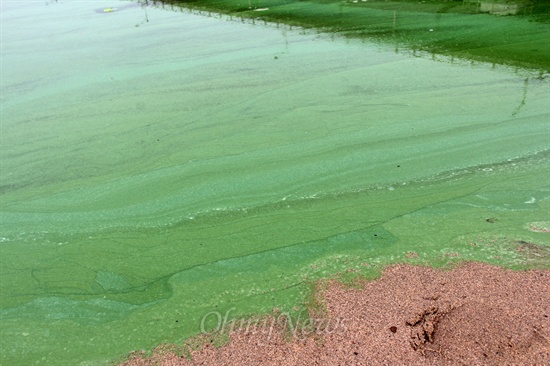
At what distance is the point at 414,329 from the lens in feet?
6.27

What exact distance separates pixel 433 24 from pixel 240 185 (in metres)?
4.67

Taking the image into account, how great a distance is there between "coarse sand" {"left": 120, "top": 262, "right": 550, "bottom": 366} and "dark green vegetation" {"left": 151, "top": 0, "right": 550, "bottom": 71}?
351 centimetres

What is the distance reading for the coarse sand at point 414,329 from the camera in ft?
5.88

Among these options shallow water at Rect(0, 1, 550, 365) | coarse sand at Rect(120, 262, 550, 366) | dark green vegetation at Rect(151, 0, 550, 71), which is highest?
dark green vegetation at Rect(151, 0, 550, 71)

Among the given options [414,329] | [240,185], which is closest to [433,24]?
[240,185]

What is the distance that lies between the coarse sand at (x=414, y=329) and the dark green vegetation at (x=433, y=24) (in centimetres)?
351

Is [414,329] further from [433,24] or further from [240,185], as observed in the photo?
[433,24]

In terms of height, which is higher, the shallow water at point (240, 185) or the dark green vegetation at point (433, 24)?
the dark green vegetation at point (433, 24)

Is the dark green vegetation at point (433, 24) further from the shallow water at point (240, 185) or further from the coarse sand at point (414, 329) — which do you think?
the coarse sand at point (414, 329)

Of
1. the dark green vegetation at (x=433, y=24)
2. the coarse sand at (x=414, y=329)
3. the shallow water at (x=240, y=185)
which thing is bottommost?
the coarse sand at (x=414, y=329)

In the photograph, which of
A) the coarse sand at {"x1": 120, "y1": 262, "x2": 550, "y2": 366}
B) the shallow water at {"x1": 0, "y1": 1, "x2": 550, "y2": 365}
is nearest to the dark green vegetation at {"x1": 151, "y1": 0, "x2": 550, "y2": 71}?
the shallow water at {"x1": 0, "y1": 1, "x2": 550, "y2": 365}

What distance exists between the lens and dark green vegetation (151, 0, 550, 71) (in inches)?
205

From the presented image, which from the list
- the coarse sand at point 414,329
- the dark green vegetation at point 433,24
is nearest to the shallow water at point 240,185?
the coarse sand at point 414,329

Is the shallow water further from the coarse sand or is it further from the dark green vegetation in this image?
the dark green vegetation
